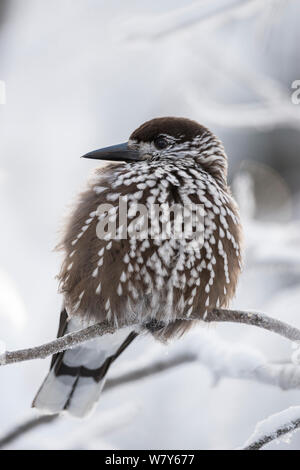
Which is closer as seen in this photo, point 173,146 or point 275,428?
point 275,428

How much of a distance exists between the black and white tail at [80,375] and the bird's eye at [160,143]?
4.05ft

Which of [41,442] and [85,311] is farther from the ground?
[85,311]

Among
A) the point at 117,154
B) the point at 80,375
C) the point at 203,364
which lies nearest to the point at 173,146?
the point at 117,154

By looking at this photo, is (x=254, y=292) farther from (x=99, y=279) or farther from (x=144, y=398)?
(x=99, y=279)

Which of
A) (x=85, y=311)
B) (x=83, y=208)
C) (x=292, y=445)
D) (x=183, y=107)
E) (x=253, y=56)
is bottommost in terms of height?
(x=292, y=445)

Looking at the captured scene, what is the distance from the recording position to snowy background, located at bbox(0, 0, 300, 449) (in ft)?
14.8

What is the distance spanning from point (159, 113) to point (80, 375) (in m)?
3.43

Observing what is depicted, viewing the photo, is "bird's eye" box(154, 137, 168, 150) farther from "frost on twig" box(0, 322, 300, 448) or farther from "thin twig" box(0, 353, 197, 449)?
"thin twig" box(0, 353, 197, 449)

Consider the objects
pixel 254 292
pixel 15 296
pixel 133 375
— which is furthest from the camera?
pixel 254 292

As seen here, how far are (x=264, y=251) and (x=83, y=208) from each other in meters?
1.83

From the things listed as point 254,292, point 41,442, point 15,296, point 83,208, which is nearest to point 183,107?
point 254,292

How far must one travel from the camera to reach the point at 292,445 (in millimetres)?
5527

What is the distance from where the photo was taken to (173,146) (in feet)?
14.3

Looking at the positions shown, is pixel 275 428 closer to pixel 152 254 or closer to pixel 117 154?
pixel 152 254
